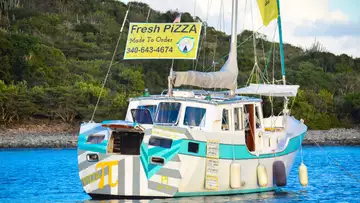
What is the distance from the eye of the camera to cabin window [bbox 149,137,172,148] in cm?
2073

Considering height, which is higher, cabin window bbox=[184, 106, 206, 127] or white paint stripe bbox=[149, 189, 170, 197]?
cabin window bbox=[184, 106, 206, 127]

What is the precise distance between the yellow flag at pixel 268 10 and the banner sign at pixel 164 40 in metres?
5.72

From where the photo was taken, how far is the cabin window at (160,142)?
68.0 ft

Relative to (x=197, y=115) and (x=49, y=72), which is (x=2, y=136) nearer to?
(x=49, y=72)

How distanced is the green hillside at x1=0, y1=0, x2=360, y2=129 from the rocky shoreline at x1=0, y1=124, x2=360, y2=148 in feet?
5.51

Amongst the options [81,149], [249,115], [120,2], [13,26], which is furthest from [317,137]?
[120,2]

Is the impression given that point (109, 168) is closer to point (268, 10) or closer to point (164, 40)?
point (164, 40)

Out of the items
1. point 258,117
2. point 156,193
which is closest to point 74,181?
point 258,117

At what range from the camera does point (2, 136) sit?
6041 cm

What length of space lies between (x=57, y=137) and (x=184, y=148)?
4049 centimetres

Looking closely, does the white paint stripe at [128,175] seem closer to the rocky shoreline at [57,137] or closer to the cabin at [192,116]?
the cabin at [192,116]

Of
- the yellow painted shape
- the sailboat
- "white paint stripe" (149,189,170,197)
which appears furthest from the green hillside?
"white paint stripe" (149,189,170,197)

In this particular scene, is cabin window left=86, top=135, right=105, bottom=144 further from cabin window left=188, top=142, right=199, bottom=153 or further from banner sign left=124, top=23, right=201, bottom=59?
banner sign left=124, top=23, right=201, bottom=59

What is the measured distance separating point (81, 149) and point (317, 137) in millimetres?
45780
